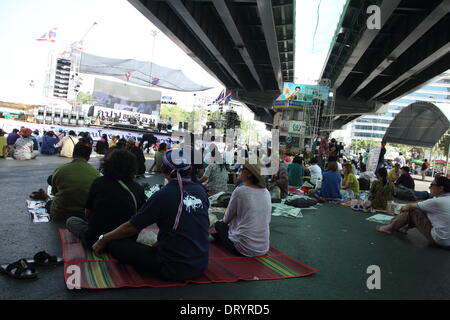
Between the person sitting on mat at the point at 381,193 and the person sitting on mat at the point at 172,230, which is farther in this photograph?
the person sitting on mat at the point at 381,193

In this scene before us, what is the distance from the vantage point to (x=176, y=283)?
10.3 feet

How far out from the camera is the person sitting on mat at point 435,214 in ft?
17.2

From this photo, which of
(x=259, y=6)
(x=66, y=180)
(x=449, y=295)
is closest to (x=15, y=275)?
(x=66, y=180)

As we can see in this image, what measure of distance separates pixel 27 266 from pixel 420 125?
30.2m

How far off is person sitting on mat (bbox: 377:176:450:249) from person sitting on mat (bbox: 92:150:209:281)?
3966 mm

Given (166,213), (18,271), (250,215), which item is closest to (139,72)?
(250,215)

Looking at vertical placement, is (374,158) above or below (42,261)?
above

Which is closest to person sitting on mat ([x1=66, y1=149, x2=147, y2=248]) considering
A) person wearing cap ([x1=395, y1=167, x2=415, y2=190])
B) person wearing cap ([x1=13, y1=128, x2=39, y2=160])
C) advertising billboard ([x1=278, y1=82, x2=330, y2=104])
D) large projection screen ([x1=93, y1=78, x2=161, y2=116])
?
person wearing cap ([x1=395, y1=167, x2=415, y2=190])

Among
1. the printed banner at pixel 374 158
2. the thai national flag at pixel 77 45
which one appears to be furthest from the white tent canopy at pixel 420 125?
the thai national flag at pixel 77 45

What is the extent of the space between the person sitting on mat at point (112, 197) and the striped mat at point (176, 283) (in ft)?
1.05

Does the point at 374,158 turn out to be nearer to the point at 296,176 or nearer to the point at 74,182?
the point at 296,176

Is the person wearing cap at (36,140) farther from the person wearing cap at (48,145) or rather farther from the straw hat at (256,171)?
the straw hat at (256,171)

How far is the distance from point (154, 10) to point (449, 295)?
1228 centimetres

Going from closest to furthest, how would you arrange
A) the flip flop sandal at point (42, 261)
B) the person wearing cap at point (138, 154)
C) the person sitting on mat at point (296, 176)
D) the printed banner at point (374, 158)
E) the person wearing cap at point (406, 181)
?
the flip flop sandal at point (42, 261), the person wearing cap at point (138, 154), the person sitting on mat at point (296, 176), the person wearing cap at point (406, 181), the printed banner at point (374, 158)
